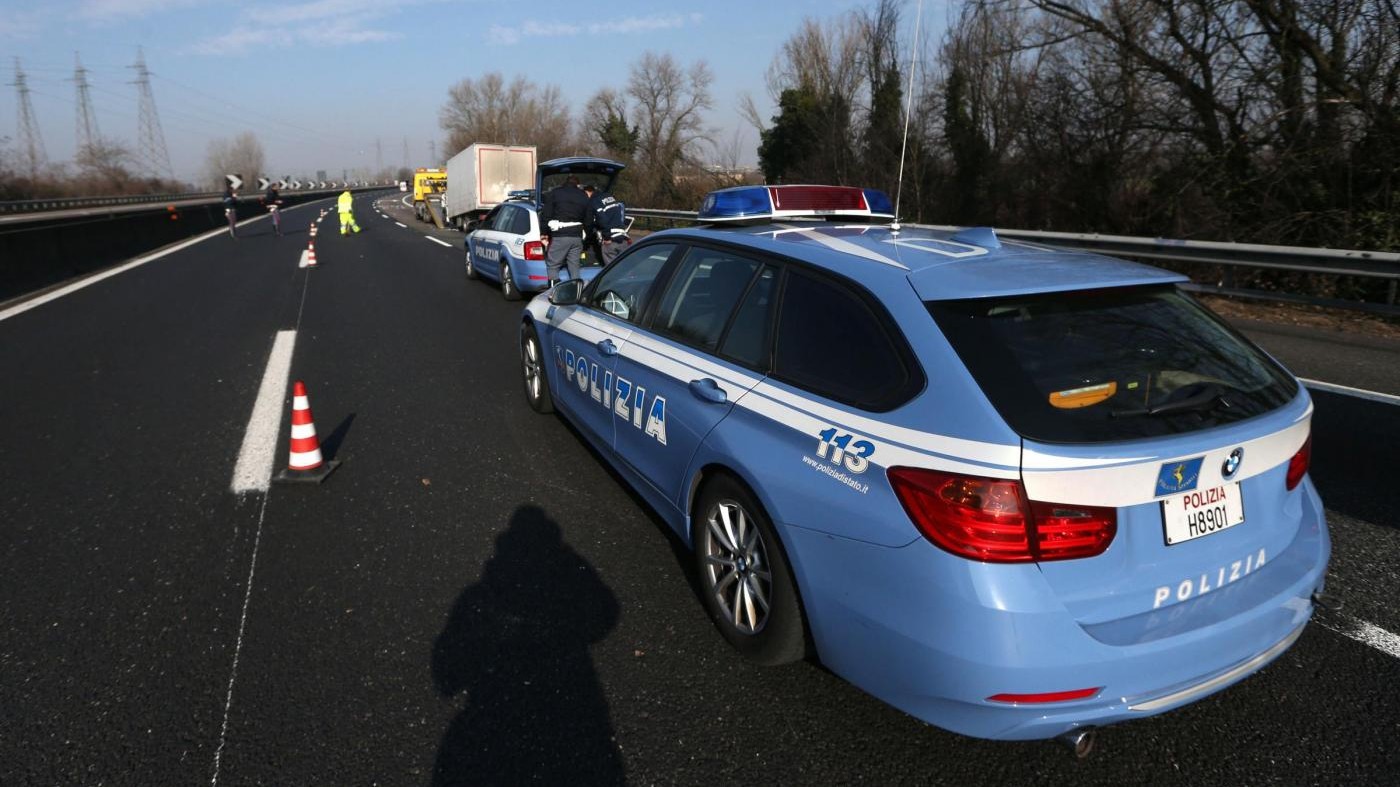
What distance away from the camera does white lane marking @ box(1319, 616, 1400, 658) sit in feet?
9.58

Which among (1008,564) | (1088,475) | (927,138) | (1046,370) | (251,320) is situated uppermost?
(927,138)

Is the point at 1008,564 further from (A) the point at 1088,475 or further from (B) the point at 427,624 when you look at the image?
(B) the point at 427,624

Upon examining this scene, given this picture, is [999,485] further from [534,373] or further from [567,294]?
[534,373]

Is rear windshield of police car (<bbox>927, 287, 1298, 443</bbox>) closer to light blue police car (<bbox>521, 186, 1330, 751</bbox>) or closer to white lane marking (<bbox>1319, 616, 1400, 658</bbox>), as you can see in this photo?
light blue police car (<bbox>521, 186, 1330, 751</bbox>)

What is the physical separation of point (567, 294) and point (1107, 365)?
3397 millimetres

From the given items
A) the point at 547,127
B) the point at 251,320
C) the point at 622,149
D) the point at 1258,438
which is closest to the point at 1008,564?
the point at 1258,438

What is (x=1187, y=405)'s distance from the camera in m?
2.28

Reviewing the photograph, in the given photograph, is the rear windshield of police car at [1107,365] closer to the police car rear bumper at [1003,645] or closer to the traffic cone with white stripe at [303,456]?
the police car rear bumper at [1003,645]

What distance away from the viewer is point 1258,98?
40.4ft

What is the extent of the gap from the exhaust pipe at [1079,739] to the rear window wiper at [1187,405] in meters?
0.84

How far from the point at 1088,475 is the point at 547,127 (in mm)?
86120

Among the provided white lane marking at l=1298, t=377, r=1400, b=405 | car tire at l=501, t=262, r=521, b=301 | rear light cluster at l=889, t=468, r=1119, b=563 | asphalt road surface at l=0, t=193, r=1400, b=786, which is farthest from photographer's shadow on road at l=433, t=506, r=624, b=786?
car tire at l=501, t=262, r=521, b=301

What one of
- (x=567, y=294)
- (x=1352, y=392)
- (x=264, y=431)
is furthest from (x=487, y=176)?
(x=1352, y=392)

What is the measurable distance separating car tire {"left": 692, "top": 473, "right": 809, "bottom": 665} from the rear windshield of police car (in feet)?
2.88
